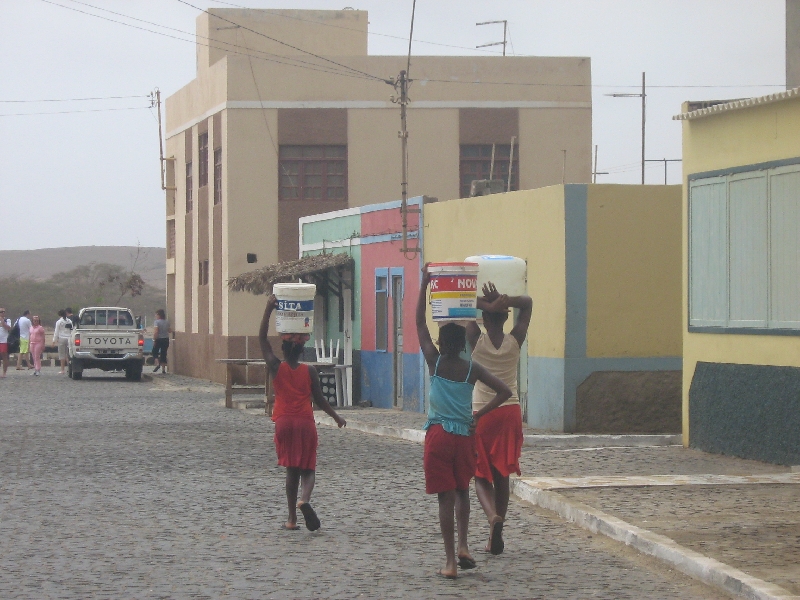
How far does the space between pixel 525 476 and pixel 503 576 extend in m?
4.63

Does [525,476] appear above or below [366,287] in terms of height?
below

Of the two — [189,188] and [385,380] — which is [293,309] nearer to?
[385,380]

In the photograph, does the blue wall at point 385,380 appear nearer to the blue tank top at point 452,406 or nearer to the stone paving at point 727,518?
the stone paving at point 727,518

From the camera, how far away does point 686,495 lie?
1158cm

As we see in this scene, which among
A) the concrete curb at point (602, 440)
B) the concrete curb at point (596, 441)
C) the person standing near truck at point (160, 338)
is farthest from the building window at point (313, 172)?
the concrete curb at point (602, 440)

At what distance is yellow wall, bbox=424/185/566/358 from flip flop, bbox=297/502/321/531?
8.93m

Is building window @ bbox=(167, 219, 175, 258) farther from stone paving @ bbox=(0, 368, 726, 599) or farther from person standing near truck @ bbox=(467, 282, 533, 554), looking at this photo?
person standing near truck @ bbox=(467, 282, 533, 554)

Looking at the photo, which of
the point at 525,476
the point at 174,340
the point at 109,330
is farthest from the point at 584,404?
the point at 174,340

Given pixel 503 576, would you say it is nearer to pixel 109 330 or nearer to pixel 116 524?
pixel 116 524

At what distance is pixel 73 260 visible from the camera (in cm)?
15662

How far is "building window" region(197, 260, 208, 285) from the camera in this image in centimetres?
4044

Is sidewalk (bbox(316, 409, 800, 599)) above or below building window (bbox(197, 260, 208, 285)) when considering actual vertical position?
below

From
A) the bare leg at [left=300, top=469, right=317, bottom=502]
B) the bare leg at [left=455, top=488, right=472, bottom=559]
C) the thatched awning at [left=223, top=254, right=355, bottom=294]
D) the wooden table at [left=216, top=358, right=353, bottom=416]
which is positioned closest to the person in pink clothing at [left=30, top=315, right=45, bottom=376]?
the thatched awning at [left=223, top=254, right=355, bottom=294]

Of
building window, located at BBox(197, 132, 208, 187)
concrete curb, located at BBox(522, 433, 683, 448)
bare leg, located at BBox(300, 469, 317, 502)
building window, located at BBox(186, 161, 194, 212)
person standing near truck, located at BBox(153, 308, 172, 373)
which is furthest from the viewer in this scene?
person standing near truck, located at BBox(153, 308, 172, 373)
